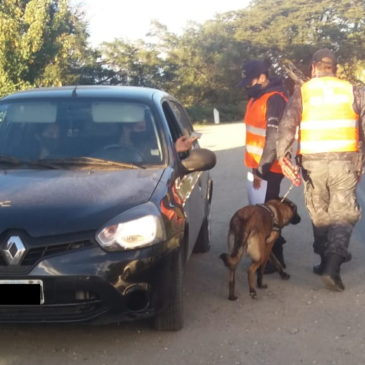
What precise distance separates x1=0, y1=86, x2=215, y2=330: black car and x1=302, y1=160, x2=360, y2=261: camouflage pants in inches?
41.6

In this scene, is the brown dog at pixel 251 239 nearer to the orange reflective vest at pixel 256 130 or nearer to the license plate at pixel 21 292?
the orange reflective vest at pixel 256 130

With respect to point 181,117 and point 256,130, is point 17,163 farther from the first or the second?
point 256,130

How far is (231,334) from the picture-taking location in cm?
416

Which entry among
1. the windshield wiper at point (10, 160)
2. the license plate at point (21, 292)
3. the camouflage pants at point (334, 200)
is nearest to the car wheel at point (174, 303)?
the license plate at point (21, 292)

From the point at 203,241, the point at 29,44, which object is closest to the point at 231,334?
the point at 203,241

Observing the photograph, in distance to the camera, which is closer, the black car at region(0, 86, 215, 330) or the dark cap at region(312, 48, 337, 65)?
the black car at region(0, 86, 215, 330)

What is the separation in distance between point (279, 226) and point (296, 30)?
48322 mm

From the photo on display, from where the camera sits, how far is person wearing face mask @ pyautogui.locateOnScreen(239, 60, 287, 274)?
17.5 ft

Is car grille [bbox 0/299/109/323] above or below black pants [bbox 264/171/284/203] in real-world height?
below

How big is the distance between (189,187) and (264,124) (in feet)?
3.57

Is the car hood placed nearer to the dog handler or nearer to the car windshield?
the car windshield

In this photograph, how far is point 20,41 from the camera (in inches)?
843

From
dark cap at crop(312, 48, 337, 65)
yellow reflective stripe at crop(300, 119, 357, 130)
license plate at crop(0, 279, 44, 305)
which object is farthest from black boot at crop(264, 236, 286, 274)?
license plate at crop(0, 279, 44, 305)

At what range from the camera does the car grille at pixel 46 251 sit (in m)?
3.52
